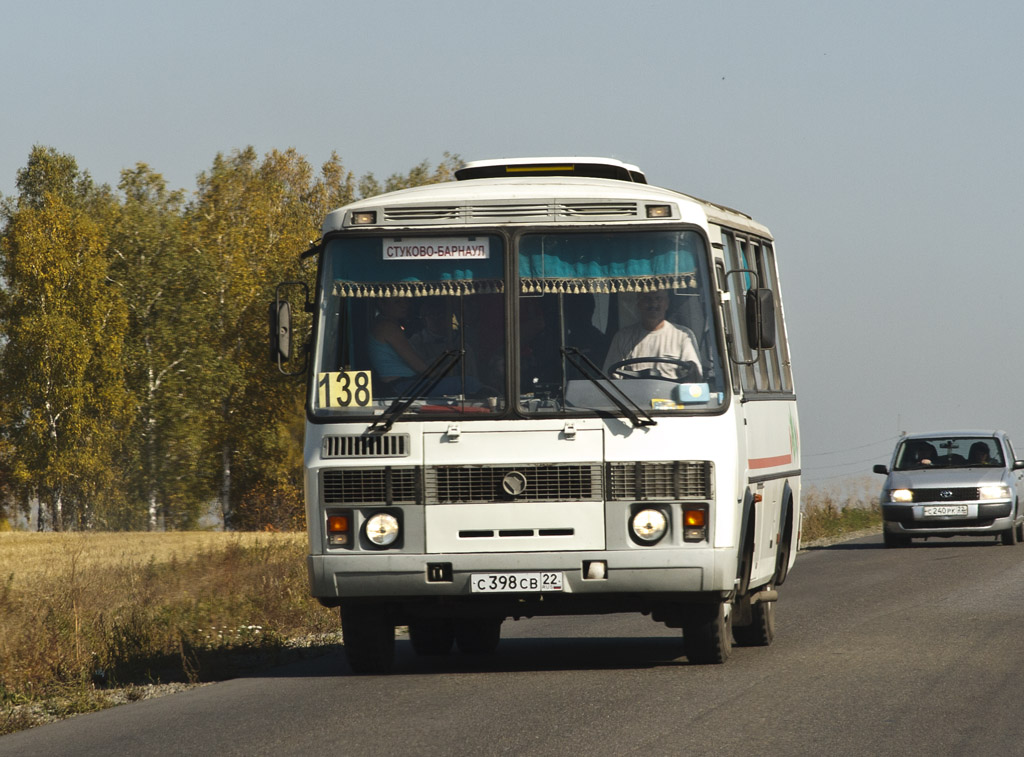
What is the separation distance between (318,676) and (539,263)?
320cm

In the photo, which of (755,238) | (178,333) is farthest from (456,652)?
(178,333)

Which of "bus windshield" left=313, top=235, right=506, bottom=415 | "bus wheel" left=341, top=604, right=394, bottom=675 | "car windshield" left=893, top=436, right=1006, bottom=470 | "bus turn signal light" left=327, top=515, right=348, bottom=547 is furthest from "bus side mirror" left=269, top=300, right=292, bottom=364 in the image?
"car windshield" left=893, top=436, right=1006, bottom=470

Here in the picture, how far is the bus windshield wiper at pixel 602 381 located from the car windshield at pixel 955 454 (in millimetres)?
18533

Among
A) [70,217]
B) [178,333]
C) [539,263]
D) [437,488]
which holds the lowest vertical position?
[437,488]

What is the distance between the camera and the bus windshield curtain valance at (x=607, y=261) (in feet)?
35.3

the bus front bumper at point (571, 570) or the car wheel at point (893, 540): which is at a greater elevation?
the bus front bumper at point (571, 570)

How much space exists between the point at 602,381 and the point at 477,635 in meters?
3.17

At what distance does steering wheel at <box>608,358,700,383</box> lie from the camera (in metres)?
10.6

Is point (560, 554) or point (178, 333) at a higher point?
point (178, 333)

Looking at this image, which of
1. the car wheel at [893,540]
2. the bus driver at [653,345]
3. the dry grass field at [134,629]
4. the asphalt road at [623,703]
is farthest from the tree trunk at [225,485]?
the bus driver at [653,345]

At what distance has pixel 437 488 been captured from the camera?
1052cm

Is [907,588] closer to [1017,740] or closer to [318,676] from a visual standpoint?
[318,676]

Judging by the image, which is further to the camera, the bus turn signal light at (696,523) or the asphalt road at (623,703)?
the bus turn signal light at (696,523)

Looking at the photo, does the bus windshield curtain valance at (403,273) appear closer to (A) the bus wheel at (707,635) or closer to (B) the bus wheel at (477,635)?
(A) the bus wheel at (707,635)
